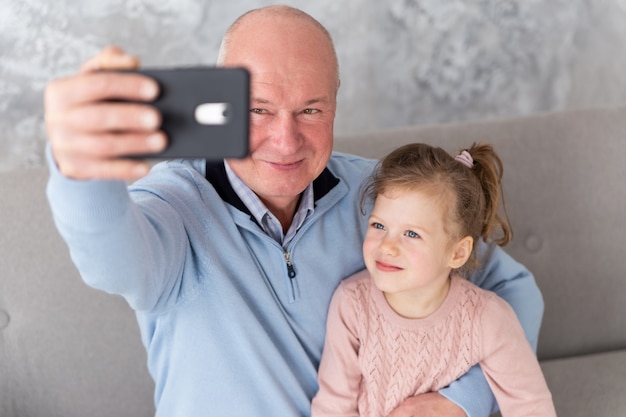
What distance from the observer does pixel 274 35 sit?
1.41 meters

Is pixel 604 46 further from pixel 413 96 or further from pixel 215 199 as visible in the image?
pixel 215 199

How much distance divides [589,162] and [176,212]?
1.23 meters

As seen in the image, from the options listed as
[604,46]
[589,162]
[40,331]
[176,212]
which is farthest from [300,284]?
[604,46]

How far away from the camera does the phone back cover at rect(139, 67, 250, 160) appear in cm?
80

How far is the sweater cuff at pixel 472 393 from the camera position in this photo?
1472 mm

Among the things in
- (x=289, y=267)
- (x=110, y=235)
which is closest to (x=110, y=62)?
(x=110, y=235)

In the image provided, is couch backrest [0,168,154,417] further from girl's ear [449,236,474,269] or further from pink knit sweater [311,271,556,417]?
girl's ear [449,236,474,269]

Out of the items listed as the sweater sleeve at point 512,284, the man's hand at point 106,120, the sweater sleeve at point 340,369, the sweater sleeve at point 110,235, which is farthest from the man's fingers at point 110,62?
the sweater sleeve at point 512,284

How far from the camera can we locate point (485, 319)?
1.46 meters

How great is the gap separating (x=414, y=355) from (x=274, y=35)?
0.68 metres

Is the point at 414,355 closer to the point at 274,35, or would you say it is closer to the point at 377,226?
the point at 377,226

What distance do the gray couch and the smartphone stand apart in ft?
3.38

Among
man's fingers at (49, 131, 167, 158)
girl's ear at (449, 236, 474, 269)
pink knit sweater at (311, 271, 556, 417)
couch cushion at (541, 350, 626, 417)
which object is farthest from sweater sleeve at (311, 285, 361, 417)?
man's fingers at (49, 131, 167, 158)

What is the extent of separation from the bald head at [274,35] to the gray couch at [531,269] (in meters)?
0.54
